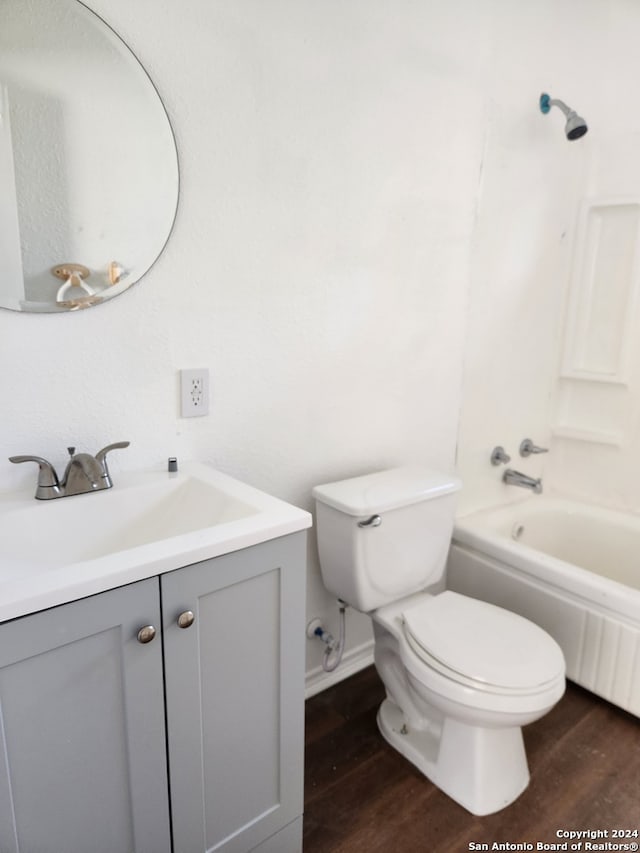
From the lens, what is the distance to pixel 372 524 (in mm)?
1519

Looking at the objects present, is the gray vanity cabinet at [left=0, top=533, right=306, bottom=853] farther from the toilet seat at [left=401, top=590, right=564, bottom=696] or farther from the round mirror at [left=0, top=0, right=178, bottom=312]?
the round mirror at [left=0, top=0, right=178, bottom=312]

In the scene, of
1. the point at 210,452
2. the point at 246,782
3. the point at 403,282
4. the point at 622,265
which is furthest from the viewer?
the point at 622,265

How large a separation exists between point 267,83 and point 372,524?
1.17 meters

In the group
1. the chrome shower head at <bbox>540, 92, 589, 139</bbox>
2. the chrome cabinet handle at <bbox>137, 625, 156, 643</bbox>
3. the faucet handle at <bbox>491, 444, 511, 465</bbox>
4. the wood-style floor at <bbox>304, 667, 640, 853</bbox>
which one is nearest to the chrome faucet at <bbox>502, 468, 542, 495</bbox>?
the faucet handle at <bbox>491, 444, 511, 465</bbox>

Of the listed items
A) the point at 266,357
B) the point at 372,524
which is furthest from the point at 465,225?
the point at 372,524

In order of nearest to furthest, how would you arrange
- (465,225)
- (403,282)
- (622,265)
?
(403,282), (465,225), (622,265)

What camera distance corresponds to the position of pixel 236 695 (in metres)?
1.08

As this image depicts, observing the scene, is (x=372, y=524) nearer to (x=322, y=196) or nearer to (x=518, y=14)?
(x=322, y=196)

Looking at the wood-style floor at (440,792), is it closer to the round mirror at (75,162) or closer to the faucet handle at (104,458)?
the faucet handle at (104,458)

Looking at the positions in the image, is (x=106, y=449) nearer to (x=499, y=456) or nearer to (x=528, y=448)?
(x=499, y=456)

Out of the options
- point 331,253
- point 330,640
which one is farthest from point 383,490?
point 331,253

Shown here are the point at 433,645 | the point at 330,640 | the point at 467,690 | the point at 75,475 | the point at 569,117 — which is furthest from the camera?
the point at 569,117

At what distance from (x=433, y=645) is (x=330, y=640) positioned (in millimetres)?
434

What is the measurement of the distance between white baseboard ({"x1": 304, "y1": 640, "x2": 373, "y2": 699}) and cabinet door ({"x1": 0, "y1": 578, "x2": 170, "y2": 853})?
0.89 m
